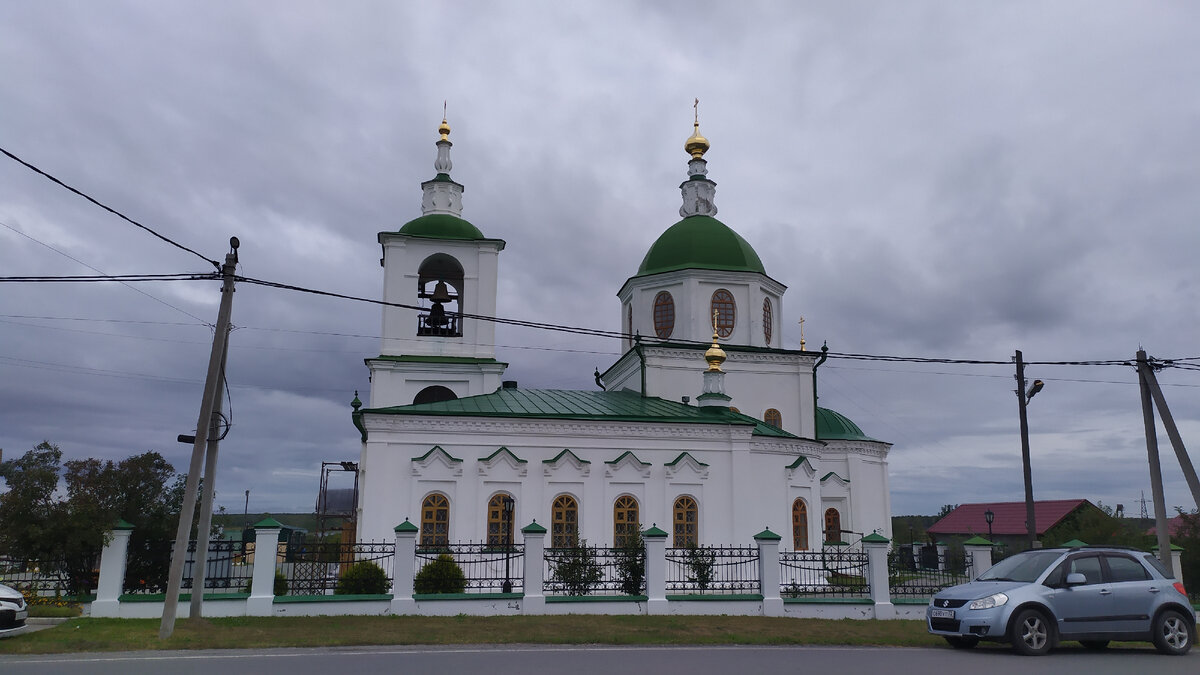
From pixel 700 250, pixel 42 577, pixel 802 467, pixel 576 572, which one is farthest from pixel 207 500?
pixel 700 250

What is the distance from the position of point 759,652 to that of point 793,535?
13180 millimetres

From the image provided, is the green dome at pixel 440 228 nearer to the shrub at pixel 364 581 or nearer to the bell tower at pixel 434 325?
the bell tower at pixel 434 325

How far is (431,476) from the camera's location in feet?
67.2

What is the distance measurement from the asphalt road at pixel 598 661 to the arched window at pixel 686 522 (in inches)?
422

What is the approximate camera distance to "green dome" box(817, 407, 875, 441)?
96.1ft

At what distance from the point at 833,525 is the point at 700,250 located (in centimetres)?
1054

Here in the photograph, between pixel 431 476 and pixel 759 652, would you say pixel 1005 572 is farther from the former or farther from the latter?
pixel 431 476

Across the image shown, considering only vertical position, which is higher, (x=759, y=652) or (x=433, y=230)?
(x=433, y=230)

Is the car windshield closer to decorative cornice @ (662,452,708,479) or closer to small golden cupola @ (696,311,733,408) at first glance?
decorative cornice @ (662,452,708,479)

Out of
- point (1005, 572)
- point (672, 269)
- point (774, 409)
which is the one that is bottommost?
point (1005, 572)

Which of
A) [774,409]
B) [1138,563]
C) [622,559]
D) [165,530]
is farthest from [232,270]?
[774,409]

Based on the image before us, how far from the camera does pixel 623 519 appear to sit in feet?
70.9

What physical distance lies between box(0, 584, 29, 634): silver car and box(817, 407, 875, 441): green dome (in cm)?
2384

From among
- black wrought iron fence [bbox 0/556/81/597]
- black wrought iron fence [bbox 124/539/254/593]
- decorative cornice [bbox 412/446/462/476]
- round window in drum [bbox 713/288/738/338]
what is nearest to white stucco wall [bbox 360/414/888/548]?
decorative cornice [bbox 412/446/462/476]
